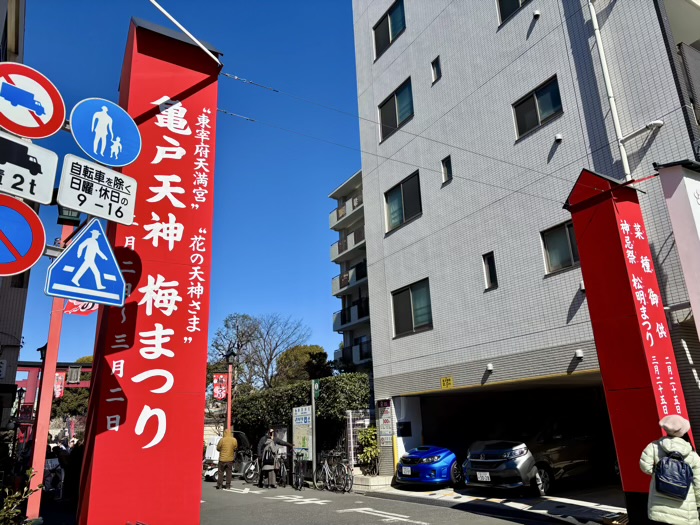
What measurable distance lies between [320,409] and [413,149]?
8.89 meters

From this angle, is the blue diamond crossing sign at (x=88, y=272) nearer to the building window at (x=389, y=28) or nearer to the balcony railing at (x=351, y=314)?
the building window at (x=389, y=28)

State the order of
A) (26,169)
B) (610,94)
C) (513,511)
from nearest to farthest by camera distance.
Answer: (26,169) < (513,511) < (610,94)

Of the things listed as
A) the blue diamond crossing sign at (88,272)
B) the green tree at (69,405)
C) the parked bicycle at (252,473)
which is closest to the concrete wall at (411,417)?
the parked bicycle at (252,473)

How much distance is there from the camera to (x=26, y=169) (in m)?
3.98

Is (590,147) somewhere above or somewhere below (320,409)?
above

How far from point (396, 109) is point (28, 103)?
14.0 meters

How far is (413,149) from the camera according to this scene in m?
15.7

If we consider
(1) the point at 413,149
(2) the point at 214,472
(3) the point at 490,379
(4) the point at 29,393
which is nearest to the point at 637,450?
(3) the point at 490,379

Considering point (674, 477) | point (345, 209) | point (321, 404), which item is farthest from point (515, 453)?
point (345, 209)

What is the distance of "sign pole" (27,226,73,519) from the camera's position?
25.0ft

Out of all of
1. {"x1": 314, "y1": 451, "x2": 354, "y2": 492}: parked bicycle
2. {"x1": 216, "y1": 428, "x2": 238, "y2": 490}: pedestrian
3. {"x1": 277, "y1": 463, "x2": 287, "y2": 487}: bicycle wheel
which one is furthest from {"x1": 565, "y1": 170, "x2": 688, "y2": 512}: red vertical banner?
{"x1": 277, "y1": 463, "x2": 287, "y2": 487}: bicycle wheel

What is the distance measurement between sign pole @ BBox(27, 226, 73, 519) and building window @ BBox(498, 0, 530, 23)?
11.6 m

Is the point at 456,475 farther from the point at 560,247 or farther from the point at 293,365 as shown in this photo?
the point at 293,365

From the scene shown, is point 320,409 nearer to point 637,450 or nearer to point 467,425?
point 467,425
